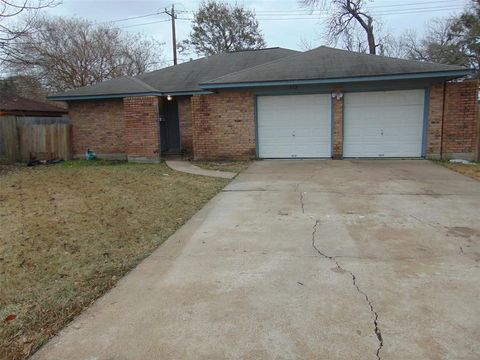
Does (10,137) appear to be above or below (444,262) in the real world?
above

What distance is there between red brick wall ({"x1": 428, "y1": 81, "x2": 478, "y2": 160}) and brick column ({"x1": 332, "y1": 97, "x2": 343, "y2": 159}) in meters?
2.55

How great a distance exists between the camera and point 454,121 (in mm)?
10898

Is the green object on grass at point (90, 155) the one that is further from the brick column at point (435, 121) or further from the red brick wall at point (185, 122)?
the brick column at point (435, 121)

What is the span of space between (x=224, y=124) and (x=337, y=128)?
3.63 m

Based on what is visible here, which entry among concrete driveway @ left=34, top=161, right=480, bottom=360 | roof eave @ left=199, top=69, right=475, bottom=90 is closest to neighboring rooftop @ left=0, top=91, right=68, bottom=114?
A: roof eave @ left=199, top=69, right=475, bottom=90

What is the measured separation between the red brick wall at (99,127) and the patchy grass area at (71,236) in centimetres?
454

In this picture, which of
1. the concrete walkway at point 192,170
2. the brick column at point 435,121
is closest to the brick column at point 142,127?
the concrete walkway at point 192,170

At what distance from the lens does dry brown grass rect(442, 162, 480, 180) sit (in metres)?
8.73

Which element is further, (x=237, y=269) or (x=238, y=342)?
(x=237, y=269)

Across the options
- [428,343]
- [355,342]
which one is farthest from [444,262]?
[355,342]

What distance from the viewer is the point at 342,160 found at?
11.5 meters

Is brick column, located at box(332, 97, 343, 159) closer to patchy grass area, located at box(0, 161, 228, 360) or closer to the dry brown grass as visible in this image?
the dry brown grass

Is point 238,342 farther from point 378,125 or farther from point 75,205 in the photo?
point 378,125

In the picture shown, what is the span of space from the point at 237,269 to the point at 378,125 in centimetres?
919
